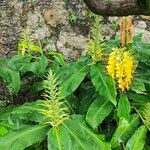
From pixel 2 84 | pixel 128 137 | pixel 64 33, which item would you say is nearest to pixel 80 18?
pixel 64 33

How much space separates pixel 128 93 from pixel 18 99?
4.70 feet

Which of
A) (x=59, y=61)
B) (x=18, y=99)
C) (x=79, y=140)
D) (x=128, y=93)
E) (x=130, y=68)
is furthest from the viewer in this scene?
(x=18, y=99)

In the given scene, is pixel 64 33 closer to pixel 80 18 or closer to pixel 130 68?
pixel 80 18

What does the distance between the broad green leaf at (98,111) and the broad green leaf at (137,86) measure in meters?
0.18

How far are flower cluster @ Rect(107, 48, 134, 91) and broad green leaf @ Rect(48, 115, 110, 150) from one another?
364 mm

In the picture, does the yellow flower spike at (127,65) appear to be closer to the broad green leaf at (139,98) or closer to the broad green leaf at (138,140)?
the broad green leaf at (139,98)

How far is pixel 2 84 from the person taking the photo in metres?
4.51

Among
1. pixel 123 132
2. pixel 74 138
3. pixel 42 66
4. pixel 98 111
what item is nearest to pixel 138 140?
pixel 123 132

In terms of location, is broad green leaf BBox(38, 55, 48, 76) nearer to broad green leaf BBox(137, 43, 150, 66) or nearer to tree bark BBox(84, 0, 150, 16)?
broad green leaf BBox(137, 43, 150, 66)

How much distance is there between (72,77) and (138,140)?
2.04ft

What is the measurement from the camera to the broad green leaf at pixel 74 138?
275 centimetres

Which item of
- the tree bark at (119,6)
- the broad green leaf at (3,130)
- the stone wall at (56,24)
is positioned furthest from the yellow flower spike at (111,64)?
the stone wall at (56,24)

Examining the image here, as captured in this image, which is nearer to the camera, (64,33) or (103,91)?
(103,91)

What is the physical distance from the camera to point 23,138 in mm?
2836
